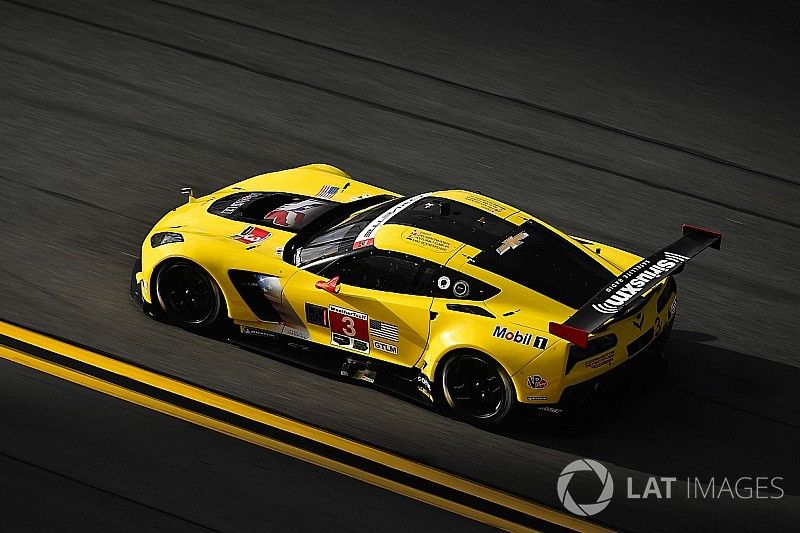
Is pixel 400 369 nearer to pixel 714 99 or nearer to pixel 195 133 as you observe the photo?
pixel 195 133

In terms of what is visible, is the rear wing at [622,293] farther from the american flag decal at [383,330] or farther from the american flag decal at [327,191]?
the american flag decal at [327,191]

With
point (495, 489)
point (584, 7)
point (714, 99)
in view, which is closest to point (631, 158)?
point (714, 99)

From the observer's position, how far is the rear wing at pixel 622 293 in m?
7.35

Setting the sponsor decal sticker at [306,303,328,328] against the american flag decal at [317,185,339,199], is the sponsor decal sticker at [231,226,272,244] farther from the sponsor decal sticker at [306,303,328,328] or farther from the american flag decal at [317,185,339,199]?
the american flag decal at [317,185,339,199]

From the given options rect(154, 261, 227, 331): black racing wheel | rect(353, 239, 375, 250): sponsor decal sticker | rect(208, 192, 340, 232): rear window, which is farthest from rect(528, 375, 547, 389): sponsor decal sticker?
rect(154, 261, 227, 331): black racing wheel

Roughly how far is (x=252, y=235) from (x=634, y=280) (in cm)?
288

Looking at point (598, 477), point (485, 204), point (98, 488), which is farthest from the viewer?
point (485, 204)

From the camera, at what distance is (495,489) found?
757cm

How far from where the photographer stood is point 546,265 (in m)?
8.16

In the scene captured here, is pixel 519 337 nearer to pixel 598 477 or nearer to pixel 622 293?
pixel 622 293

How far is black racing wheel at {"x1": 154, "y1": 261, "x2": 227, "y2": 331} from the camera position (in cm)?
877

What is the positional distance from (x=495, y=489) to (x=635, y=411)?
138cm

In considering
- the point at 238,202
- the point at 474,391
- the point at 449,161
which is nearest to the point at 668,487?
the point at 474,391

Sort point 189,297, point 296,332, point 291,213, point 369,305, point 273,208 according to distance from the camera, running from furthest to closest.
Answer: point 273,208 → point 291,213 → point 189,297 → point 296,332 → point 369,305
